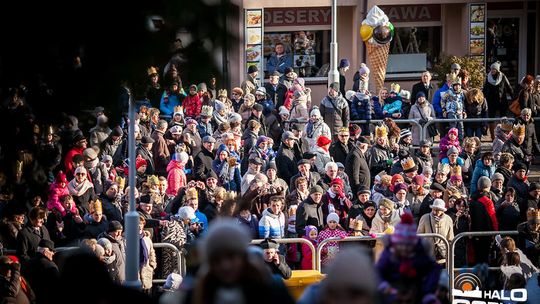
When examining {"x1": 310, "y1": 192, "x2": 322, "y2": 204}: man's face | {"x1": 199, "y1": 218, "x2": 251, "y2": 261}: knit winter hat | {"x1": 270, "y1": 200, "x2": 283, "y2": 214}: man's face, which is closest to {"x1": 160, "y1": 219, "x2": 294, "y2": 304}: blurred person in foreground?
{"x1": 199, "y1": 218, "x2": 251, "y2": 261}: knit winter hat

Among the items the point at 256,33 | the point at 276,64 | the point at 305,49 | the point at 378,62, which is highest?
the point at 256,33

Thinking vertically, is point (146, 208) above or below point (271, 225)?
above

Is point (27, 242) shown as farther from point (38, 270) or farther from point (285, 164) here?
point (285, 164)

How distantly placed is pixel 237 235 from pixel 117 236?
347 inches

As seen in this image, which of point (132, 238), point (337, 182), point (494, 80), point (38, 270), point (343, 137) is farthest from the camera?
point (494, 80)

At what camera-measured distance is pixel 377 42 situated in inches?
1070

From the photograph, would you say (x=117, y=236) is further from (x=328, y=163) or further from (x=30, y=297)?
(x=328, y=163)

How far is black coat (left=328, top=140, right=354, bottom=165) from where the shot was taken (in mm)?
20703

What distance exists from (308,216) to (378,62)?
415 inches

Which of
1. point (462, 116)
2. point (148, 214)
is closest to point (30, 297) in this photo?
point (148, 214)

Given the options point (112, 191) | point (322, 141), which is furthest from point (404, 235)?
point (322, 141)

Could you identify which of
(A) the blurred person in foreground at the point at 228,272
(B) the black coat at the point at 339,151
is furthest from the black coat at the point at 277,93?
(A) the blurred person in foreground at the point at 228,272

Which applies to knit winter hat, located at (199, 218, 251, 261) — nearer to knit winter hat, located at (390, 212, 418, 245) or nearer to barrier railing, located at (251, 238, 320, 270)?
knit winter hat, located at (390, 212, 418, 245)

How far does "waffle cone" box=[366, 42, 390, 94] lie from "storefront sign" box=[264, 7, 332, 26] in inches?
215
